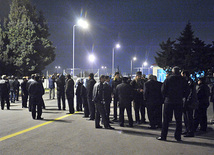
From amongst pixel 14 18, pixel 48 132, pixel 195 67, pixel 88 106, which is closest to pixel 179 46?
pixel 195 67

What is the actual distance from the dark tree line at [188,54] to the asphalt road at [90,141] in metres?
39.0

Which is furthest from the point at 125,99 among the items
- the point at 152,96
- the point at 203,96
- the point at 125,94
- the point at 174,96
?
the point at 203,96

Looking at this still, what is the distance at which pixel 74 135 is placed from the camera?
269 inches

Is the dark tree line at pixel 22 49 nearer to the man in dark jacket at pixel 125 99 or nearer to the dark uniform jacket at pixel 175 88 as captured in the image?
the man in dark jacket at pixel 125 99

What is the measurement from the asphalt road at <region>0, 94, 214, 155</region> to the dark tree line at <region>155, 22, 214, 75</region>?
39012mm

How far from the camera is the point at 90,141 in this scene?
6160 millimetres

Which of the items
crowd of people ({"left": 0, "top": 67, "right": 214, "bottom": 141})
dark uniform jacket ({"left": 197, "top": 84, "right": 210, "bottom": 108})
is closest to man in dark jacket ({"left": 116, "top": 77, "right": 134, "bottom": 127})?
crowd of people ({"left": 0, "top": 67, "right": 214, "bottom": 141})

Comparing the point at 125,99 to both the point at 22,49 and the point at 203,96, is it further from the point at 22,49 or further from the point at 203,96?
the point at 22,49

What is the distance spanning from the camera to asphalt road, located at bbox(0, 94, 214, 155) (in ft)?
17.4

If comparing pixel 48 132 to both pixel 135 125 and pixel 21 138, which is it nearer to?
pixel 21 138

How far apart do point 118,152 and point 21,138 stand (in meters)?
2.94

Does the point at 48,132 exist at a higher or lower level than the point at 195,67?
lower

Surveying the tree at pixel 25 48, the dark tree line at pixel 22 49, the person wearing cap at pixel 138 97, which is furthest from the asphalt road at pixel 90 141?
the tree at pixel 25 48

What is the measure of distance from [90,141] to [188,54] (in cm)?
4351
